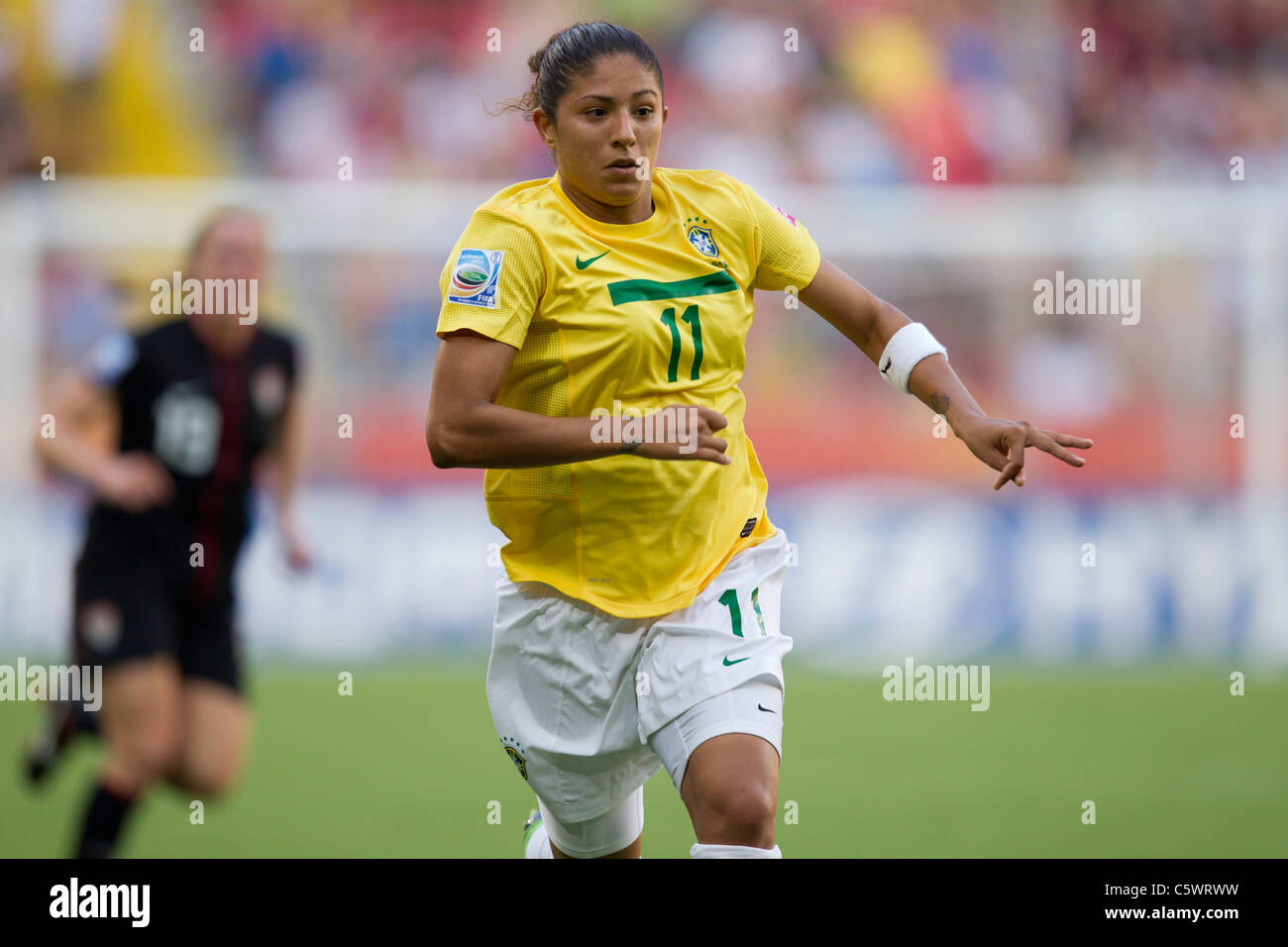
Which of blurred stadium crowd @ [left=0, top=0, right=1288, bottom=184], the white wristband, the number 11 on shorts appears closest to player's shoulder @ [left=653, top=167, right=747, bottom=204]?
the white wristband

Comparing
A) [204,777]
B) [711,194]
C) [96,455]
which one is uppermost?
[711,194]

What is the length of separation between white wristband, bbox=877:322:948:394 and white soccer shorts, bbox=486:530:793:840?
0.50 metres

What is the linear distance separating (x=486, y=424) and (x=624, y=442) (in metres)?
0.31

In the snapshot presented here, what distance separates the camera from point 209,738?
5012 mm

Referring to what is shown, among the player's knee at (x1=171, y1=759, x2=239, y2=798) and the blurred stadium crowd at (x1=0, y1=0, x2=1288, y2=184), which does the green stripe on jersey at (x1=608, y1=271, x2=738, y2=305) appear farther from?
the blurred stadium crowd at (x1=0, y1=0, x2=1288, y2=184)

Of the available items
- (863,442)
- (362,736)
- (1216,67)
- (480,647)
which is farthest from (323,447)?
(1216,67)

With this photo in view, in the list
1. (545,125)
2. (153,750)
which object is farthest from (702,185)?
(153,750)

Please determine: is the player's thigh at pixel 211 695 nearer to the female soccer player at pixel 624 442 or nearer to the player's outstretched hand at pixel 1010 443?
the female soccer player at pixel 624 442

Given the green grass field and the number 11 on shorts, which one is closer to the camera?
the number 11 on shorts

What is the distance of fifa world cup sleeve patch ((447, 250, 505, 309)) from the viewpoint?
3.13m

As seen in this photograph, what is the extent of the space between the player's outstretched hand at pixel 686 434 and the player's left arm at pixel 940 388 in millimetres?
681

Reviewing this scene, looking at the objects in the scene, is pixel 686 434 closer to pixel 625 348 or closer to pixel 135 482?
pixel 625 348

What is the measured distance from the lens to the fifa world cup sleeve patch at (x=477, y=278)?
3133mm

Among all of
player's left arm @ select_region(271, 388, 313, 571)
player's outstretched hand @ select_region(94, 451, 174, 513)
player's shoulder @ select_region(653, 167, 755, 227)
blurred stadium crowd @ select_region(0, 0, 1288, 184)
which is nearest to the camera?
player's shoulder @ select_region(653, 167, 755, 227)
